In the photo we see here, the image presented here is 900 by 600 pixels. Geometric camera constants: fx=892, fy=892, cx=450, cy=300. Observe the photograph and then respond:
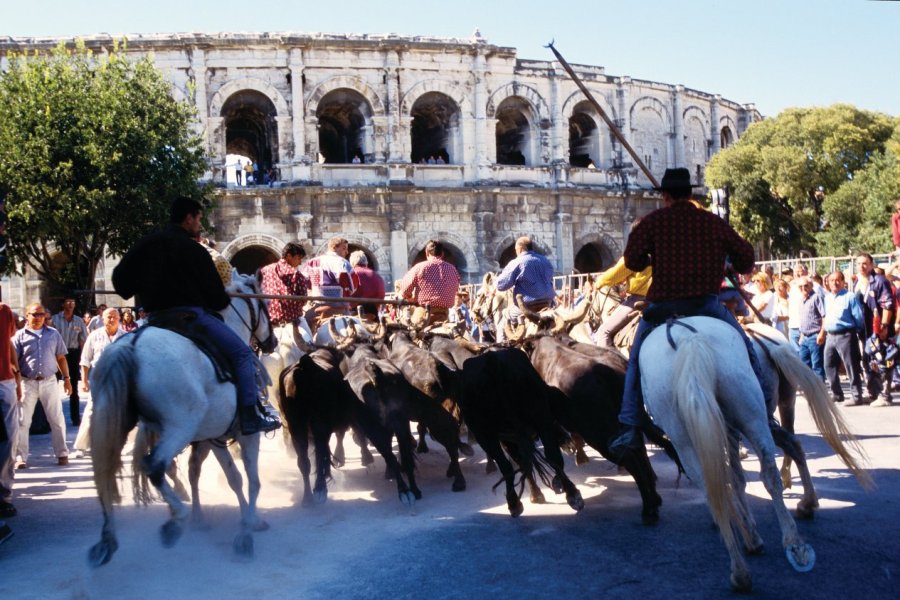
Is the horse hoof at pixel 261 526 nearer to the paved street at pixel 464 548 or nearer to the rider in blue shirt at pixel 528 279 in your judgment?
the paved street at pixel 464 548

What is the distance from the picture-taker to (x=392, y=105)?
32.0 m

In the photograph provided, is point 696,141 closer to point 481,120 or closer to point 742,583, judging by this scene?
point 481,120

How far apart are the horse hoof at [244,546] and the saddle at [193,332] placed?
3.73 ft

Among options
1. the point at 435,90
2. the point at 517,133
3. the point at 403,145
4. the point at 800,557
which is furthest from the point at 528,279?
the point at 517,133

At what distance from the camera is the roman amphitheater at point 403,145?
101 feet

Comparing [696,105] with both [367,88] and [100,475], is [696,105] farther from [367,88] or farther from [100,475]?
[100,475]

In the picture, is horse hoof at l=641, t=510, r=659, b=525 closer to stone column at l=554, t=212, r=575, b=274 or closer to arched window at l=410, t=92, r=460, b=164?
stone column at l=554, t=212, r=575, b=274

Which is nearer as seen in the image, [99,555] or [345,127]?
[99,555]

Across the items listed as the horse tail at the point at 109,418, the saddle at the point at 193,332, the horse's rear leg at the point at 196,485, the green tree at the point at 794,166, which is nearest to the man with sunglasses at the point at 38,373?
the horse's rear leg at the point at 196,485

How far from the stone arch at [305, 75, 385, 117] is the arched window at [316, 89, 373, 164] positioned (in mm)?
220

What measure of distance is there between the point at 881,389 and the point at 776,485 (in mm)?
9380

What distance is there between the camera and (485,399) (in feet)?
24.7

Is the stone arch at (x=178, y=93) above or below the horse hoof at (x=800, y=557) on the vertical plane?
above

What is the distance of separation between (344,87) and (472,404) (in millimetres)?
25735
